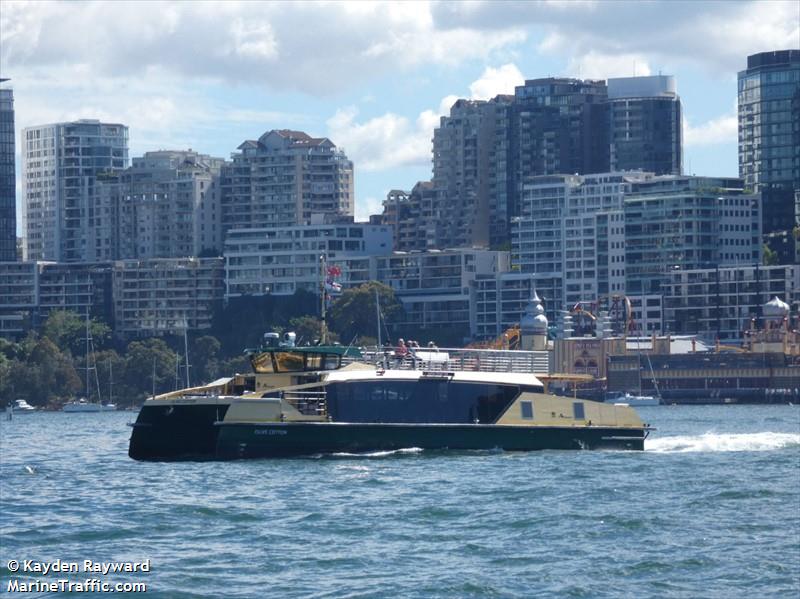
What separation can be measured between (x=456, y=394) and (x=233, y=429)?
6641 mm

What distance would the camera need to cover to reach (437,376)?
58.6 meters

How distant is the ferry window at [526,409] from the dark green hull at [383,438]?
0.41 m

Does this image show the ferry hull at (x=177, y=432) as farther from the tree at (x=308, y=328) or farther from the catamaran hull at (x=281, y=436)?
the tree at (x=308, y=328)

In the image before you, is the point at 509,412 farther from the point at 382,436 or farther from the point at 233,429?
the point at 233,429

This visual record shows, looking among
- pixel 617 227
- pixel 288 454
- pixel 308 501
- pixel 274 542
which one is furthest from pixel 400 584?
pixel 617 227

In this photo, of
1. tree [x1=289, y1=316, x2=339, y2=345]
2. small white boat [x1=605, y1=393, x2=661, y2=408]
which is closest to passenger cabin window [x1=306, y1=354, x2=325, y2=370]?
small white boat [x1=605, y1=393, x2=661, y2=408]

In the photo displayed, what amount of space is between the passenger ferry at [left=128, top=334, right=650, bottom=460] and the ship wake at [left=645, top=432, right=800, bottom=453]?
8.75 feet

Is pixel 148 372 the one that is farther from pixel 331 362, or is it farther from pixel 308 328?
pixel 331 362

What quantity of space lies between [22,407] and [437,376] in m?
113

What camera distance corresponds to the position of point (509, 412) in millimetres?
59250

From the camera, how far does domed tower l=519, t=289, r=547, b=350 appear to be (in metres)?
154

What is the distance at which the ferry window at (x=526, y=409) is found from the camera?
59.4 meters

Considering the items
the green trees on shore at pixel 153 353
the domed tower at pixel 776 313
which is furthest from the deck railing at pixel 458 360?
the domed tower at pixel 776 313

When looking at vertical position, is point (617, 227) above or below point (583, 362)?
above
